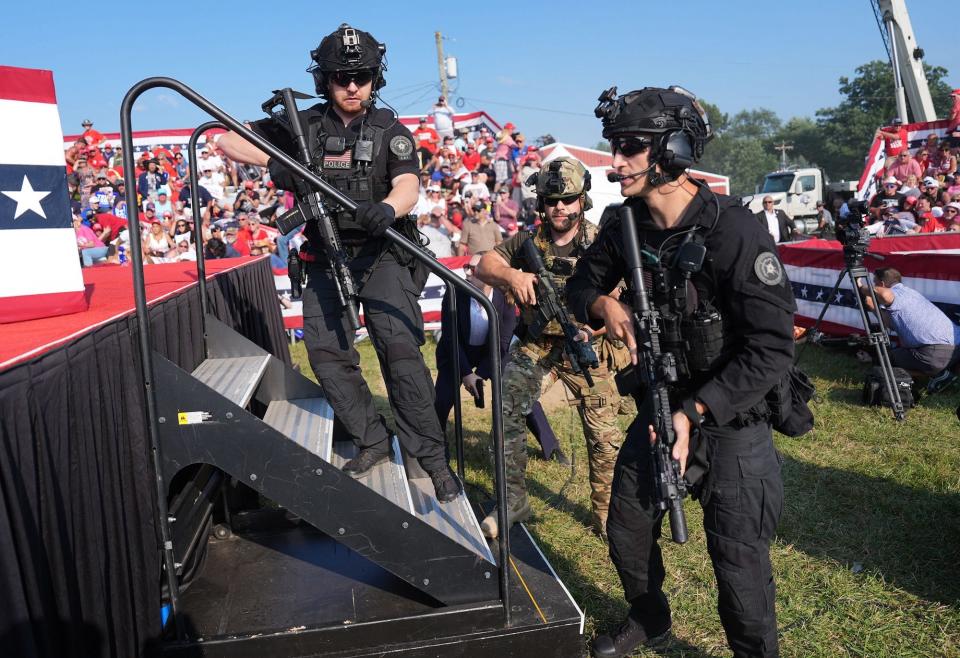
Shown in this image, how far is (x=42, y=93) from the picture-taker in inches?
122

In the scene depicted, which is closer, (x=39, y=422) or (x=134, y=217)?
(x=39, y=422)

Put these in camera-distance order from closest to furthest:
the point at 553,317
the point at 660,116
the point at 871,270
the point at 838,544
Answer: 1. the point at 660,116
2. the point at 553,317
3. the point at 838,544
4. the point at 871,270

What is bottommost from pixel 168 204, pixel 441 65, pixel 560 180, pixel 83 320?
pixel 83 320

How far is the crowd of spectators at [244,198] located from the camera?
14750 millimetres

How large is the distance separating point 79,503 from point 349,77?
7.79 ft

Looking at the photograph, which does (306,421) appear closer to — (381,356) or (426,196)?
(381,356)

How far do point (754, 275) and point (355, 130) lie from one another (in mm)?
2195

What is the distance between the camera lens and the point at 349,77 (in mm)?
3836

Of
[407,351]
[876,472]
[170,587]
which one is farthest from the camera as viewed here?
[876,472]

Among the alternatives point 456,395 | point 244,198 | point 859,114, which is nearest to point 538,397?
point 456,395

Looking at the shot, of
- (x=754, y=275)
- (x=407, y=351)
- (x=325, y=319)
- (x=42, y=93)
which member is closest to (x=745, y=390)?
(x=754, y=275)

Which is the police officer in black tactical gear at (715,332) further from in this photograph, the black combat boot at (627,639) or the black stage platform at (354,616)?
the black stage platform at (354,616)

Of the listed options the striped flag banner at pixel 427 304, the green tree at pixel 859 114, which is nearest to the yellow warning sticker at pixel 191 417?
the striped flag banner at pixel 427 304

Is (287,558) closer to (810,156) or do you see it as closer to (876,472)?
(876,472)
